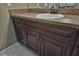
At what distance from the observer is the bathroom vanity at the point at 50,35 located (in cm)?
130

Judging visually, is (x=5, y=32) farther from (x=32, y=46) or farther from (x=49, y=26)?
(x=49, y=26)

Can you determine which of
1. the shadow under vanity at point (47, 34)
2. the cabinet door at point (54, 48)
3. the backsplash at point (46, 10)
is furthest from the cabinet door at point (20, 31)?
the cabinet door at point (54, 48)

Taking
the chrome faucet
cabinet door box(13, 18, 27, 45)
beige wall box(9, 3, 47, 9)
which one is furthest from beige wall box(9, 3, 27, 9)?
the chrome faucet

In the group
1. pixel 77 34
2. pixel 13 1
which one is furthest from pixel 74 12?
pixel 13 1

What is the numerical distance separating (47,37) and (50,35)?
83mm

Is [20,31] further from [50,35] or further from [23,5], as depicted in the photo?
[50,35]

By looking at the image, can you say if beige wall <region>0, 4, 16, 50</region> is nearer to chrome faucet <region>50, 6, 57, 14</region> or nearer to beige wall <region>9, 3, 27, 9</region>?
beige wall <region>9, 3, 27, 9</region>

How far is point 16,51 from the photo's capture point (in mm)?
2268

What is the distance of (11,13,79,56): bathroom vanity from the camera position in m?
1.30

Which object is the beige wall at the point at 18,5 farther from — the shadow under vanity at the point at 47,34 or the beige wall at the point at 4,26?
the beige wall at the point at 4,26

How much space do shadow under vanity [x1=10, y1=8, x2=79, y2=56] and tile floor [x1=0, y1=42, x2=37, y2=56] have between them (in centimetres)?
10

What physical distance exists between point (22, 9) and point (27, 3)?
19cm

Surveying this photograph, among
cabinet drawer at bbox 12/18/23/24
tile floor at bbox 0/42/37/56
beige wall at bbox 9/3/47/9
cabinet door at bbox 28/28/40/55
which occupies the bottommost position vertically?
tile floor at bbox 0/42/37/56

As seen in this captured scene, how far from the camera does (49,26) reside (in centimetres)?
154
